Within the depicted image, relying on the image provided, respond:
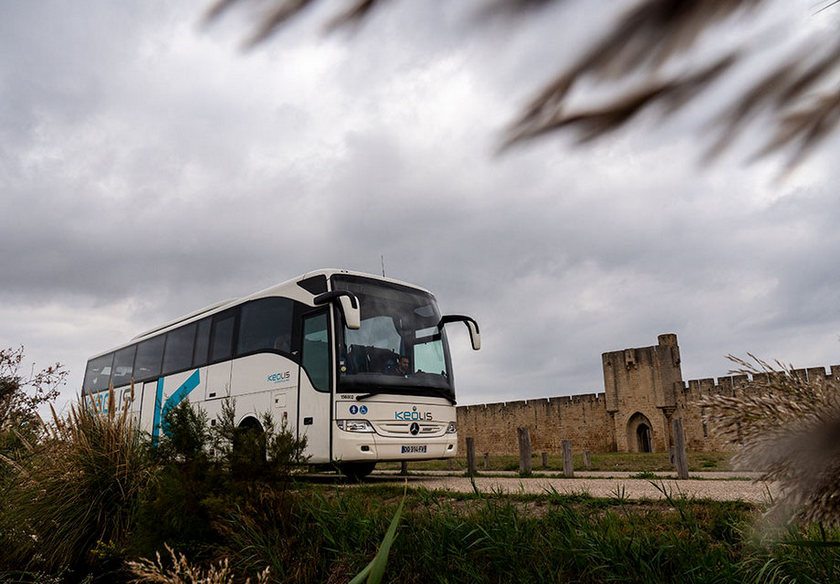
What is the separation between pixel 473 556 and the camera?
4.01 meters

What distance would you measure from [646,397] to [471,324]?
18.8m

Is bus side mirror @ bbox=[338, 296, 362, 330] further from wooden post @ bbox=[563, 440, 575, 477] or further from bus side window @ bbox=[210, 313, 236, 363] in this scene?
wooden post @ bbox=[563, 440, 575, 477]

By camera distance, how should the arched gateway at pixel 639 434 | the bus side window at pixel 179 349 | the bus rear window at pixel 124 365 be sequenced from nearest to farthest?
the bus side window at pixel 179 349, the bus rear window at pixel 124 365, the arched gateway at pixel 639 434

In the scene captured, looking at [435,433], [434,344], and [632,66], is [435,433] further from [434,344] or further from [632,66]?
[632,66]

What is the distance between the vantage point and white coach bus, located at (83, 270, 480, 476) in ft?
27.9

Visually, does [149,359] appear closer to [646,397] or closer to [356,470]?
[356,470]

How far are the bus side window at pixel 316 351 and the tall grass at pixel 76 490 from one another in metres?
2.82

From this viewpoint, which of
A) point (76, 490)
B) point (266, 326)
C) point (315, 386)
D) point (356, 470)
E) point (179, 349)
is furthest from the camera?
point (179, 349)

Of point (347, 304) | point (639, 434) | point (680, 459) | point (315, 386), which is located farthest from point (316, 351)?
point (639, 434)

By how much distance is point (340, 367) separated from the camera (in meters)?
8.62

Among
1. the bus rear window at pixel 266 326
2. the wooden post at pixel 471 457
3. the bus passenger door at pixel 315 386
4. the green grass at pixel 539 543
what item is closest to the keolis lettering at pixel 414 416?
the bus passenger door at pixel 315 386

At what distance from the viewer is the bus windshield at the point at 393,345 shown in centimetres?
879

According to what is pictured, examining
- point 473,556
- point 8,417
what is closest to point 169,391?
point 8,417

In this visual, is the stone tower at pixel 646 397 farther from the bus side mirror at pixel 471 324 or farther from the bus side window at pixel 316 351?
the bus side window at pixel 316 351
